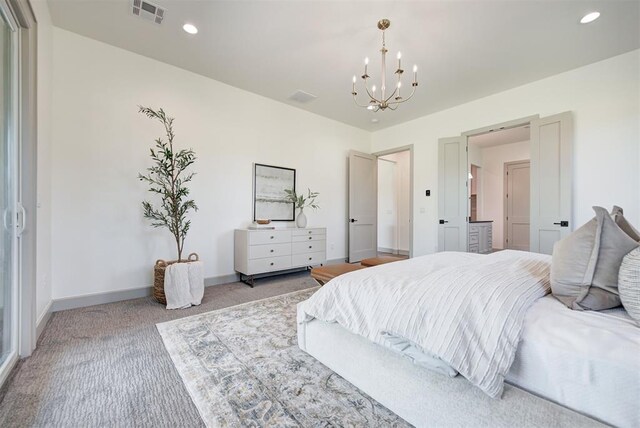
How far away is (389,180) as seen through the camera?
7.13 m

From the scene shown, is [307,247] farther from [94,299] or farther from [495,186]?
[495,186]

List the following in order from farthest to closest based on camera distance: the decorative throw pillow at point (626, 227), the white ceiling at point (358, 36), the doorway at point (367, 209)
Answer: the doorway at point (367, 209), the white ceiling at point (358, 36), the decorative throw pillow at point (626, 227)

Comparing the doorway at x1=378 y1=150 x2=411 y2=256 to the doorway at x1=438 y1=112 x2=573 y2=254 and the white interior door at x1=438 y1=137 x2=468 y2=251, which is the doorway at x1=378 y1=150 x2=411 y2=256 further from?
the white interior door at x1=438 y1=137 x2=468 y2=251

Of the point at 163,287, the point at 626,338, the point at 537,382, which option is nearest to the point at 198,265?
the point at 163,287

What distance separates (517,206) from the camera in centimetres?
666

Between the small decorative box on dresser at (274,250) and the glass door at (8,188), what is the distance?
2.11 m

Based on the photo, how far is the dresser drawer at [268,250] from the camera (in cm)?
362

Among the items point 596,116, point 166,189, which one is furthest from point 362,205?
point 166,189

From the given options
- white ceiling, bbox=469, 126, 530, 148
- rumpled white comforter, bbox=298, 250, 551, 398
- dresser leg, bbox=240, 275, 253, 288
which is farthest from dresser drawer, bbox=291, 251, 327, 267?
white ceiling, bbox=469, 126, 530, 148

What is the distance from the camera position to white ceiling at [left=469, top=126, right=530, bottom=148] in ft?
18.6

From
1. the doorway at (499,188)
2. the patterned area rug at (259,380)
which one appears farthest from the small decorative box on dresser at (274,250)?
the doorway at (499,188)

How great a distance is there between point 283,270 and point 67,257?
8.21 feet

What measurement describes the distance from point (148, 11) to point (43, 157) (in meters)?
1.64

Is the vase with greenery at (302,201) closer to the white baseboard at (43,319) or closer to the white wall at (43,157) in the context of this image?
the white wall at (43,157)
